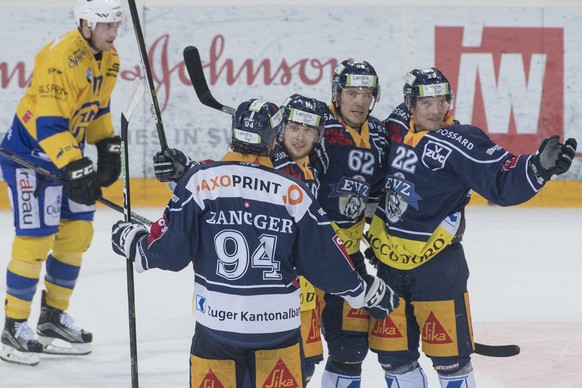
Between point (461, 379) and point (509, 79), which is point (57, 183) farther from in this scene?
point (509, 79)

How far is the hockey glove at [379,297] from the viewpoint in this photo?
3.28 meters

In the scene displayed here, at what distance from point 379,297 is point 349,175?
67 centimetres

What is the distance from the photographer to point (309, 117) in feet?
12.1

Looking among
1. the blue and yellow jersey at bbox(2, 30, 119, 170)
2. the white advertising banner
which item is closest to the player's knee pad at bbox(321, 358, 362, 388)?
the blue and yellow jersey at bbox(2, 30, 119, 170)

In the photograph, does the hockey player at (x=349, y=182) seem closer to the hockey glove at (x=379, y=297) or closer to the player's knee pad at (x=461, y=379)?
the player's knee pad at (x=461, y=379)

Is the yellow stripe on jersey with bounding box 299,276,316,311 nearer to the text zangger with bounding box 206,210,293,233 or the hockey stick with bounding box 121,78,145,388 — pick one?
the hockey stick with bounding box 121,78,145,388

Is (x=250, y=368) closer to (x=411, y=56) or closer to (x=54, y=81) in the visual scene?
(x=54, y=81)

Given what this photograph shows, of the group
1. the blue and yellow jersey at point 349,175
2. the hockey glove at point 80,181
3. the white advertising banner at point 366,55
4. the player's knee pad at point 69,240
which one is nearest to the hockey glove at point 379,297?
the blue and yellow jersey at point 349,175

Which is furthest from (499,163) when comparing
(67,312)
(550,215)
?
(550,215)

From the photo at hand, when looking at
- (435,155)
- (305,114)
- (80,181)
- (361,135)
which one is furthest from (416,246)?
(80,181)

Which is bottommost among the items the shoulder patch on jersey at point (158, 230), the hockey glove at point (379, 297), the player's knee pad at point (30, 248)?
the player's knee pad at point (30, 248)

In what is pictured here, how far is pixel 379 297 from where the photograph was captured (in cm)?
330

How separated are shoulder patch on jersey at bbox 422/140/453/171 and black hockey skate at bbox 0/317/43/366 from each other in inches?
77.3

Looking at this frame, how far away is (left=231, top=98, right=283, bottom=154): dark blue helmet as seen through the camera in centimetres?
306
